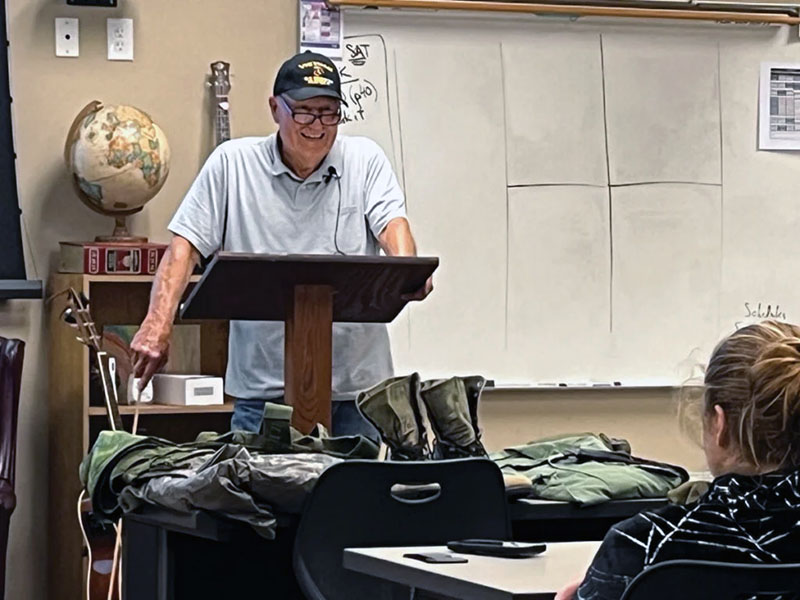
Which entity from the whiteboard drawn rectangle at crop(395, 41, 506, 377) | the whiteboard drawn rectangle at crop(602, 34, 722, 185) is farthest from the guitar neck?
the whiteboard drawn rectangle at crop(602, 34, 722, 185)

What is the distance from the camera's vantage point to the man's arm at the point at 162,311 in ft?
9.89

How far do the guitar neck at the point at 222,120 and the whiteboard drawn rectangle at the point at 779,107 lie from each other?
188cm

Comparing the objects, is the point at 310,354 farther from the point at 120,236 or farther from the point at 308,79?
the point at 120,236

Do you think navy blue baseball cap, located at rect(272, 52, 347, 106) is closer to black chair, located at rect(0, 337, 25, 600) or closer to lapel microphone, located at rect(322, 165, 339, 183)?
lapel microphone, located at rect(322, 165, 339, 183)

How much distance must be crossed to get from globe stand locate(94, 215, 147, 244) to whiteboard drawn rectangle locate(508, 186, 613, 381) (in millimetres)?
1266

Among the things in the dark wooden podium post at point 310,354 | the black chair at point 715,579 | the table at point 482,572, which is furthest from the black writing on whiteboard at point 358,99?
the black chair at point 715,579

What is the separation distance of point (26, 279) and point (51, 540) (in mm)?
825

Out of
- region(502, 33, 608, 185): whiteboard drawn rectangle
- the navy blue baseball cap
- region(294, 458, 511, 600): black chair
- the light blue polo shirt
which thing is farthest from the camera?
region(502, 33, 608, 185): whiteboard drawn rectangle

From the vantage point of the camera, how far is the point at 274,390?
11.1ft

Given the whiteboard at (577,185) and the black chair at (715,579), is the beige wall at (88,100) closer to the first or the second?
the whiteboard at (577,185)

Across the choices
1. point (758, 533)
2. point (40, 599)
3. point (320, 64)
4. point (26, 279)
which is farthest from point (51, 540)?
point (758, 533)

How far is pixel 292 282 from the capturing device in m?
2.74

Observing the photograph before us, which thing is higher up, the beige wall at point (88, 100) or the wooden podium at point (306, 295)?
the beige wall at point (88, 100)

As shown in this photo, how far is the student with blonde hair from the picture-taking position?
5.09ft
